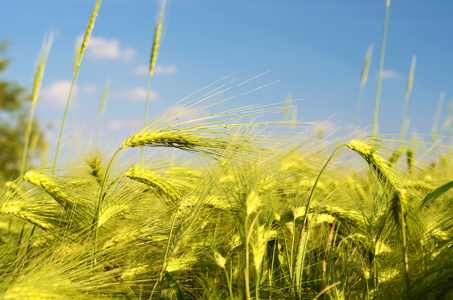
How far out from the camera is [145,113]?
3074 mm

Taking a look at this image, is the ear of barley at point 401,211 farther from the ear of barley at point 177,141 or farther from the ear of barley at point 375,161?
the ear of barley at point 177,141

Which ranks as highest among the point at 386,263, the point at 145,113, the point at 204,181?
the point at 145,113

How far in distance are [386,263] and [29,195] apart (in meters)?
1.31

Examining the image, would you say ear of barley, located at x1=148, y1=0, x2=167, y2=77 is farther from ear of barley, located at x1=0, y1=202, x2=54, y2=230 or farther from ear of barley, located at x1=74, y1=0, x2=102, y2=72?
ear of barley, located at x1=0, y1=202, x2=54, y2=230

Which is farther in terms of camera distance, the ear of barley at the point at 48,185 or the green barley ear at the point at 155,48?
the green barley ear at the point at 155,48

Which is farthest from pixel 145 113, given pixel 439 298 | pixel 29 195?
pixel 439 298

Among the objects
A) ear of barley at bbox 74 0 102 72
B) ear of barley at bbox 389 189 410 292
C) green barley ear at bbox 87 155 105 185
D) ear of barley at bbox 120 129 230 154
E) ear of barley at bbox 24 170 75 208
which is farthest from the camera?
ear of barley at bbox 74 0 102 72

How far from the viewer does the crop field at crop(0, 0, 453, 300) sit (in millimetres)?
986

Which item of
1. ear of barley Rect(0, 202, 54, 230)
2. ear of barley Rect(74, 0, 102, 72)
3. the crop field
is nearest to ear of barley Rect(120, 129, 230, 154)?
the crop field

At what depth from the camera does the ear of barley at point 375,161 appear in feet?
4.19

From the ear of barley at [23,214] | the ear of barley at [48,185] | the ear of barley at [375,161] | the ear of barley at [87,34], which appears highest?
the ear of barley at [87,34]

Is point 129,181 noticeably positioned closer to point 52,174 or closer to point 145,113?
point 52,174

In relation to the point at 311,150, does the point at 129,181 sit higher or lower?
lower

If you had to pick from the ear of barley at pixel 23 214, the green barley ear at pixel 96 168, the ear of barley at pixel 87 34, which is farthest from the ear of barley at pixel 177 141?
the ear of barley at pixel 87 34
